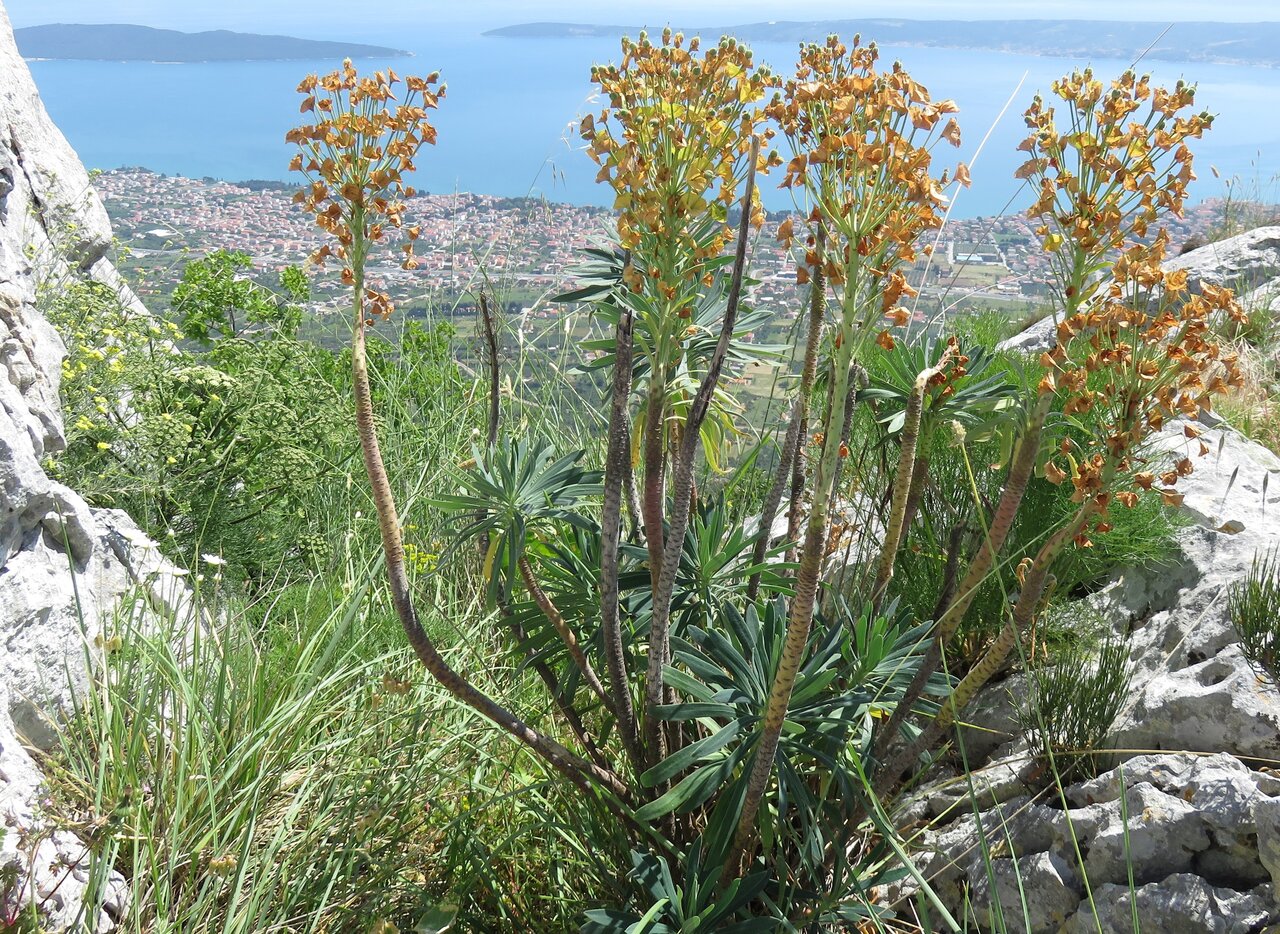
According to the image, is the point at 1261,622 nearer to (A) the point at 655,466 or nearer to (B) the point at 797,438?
(B) the point at 797,438

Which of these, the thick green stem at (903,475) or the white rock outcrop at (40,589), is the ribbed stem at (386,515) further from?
the white rock outcrop at (40,589)

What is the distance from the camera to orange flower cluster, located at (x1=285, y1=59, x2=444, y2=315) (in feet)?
4.95

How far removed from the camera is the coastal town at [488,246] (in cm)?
299

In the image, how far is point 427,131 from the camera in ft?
5.27

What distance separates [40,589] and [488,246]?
8.10 feet

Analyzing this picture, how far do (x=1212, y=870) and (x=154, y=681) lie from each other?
2.44 metres

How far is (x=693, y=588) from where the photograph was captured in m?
2.09

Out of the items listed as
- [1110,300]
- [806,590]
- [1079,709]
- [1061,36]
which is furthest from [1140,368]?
[1061,36]

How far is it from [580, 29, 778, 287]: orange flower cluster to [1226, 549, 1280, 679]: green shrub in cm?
149

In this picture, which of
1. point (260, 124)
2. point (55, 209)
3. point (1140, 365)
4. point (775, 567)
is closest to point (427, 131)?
point (775, 567)

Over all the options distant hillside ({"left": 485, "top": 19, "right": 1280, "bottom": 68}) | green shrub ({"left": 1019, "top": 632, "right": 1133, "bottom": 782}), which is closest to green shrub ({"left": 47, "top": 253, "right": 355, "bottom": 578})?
green shrub ({"left": 1019, "top": 632, "right": 1133, "bottom": 782})

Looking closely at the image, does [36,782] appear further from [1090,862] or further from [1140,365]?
[1140,365]

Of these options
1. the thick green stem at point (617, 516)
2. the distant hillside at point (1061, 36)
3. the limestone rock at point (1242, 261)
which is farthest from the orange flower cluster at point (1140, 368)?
the distant hillside at point (1061, 36)

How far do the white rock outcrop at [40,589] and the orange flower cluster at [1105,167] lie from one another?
229cm
